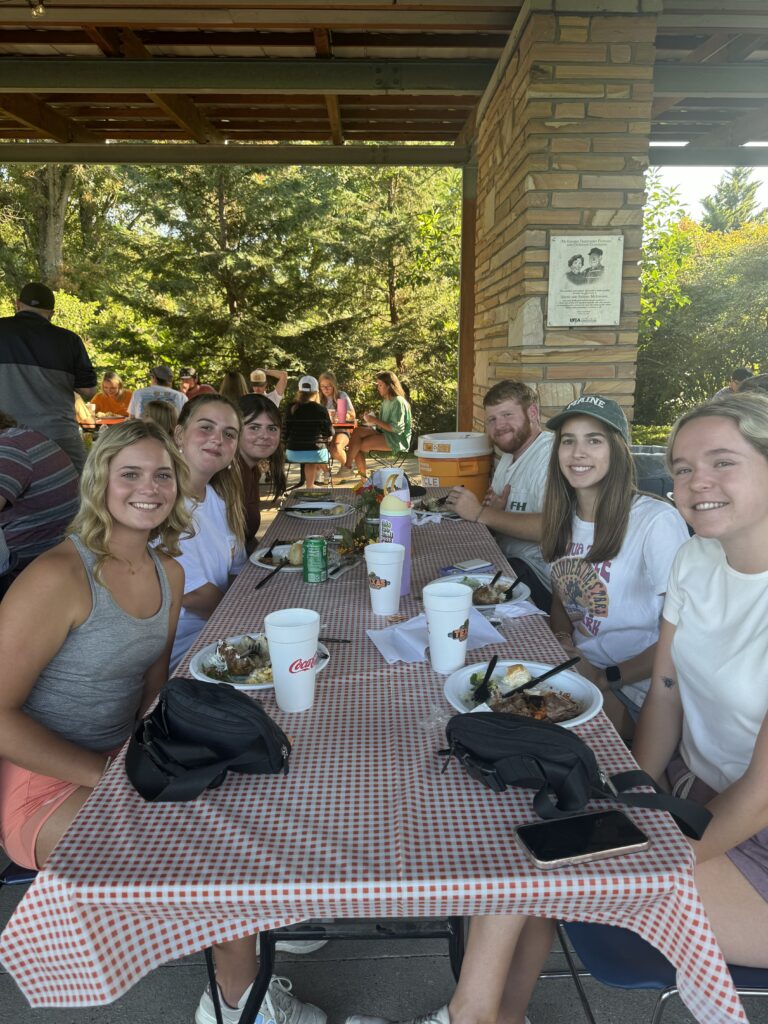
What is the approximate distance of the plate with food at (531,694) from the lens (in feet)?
4.48

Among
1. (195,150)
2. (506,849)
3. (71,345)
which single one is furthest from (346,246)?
(506,849)

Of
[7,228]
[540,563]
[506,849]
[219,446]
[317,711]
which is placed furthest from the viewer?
[7,228]

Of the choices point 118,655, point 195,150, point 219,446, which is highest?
point 195,150

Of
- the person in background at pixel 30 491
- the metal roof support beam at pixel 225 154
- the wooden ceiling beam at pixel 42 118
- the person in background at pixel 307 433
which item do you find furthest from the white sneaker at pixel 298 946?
the metal roof support beam at pixel 225 154

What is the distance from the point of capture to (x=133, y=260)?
1603 centimetres

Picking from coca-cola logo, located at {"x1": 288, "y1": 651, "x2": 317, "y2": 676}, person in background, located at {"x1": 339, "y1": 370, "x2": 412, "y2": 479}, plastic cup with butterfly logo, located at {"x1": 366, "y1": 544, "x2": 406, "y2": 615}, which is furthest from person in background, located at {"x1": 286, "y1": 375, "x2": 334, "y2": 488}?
coca-cola logo, located at {"x1": 288, "y1": 651, "x2": 317, "y2": 676}

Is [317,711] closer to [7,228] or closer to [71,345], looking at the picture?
[71,345]

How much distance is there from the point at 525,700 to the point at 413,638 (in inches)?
16.2

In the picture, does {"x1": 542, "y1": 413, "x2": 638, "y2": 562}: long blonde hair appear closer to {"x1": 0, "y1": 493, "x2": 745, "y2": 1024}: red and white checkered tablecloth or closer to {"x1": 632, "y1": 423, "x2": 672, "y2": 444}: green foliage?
{"x1": 0, "y1": 493, "x2": 745, "y2": 1024}: red and white checkered tablecloth

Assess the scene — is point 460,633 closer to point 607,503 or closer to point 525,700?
point 525,700

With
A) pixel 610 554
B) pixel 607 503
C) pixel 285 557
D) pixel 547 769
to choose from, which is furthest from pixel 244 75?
pixel 547 769

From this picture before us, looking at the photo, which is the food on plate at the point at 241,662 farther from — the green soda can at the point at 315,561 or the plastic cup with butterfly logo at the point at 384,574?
the green soda can at the point at 315,561

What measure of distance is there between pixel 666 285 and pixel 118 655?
38.0ft

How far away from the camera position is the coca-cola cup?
1334 millimetres
